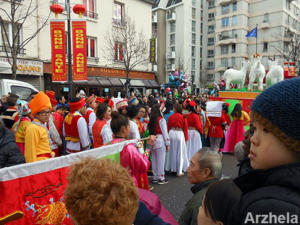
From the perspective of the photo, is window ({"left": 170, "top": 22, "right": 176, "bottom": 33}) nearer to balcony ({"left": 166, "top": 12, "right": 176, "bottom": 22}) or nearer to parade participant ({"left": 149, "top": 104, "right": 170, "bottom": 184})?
balcony ({"left": 166, "top": 12, "right": 176, "bottom": 22})

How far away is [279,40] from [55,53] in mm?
39895

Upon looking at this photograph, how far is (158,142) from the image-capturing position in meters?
5.20

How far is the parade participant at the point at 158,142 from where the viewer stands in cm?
508

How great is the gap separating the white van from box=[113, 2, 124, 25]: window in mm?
12900

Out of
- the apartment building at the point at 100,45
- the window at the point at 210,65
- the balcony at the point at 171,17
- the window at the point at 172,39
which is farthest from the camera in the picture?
the window at the point at 210,65

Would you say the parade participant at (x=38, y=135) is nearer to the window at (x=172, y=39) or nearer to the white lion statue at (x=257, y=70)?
the white lion statue at (x=257, y=70)

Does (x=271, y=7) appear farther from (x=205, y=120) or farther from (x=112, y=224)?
(x=112, y=224)

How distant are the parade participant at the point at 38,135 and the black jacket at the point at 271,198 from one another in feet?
9.45

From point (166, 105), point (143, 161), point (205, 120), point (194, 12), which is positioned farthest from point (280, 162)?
point (194, 12)

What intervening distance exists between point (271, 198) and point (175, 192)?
168 inches

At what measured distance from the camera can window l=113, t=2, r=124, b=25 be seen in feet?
63.7

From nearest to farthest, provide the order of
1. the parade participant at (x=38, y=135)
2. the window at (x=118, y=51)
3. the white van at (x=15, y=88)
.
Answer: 1. the parade participant at (x=38, y=135)
2. the white van at (x=15, y=88)
3. the window at (x=118, y=51)

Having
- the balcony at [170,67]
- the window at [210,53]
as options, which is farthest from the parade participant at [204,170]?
the window at [210,53]

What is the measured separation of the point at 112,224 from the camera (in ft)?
3.40
